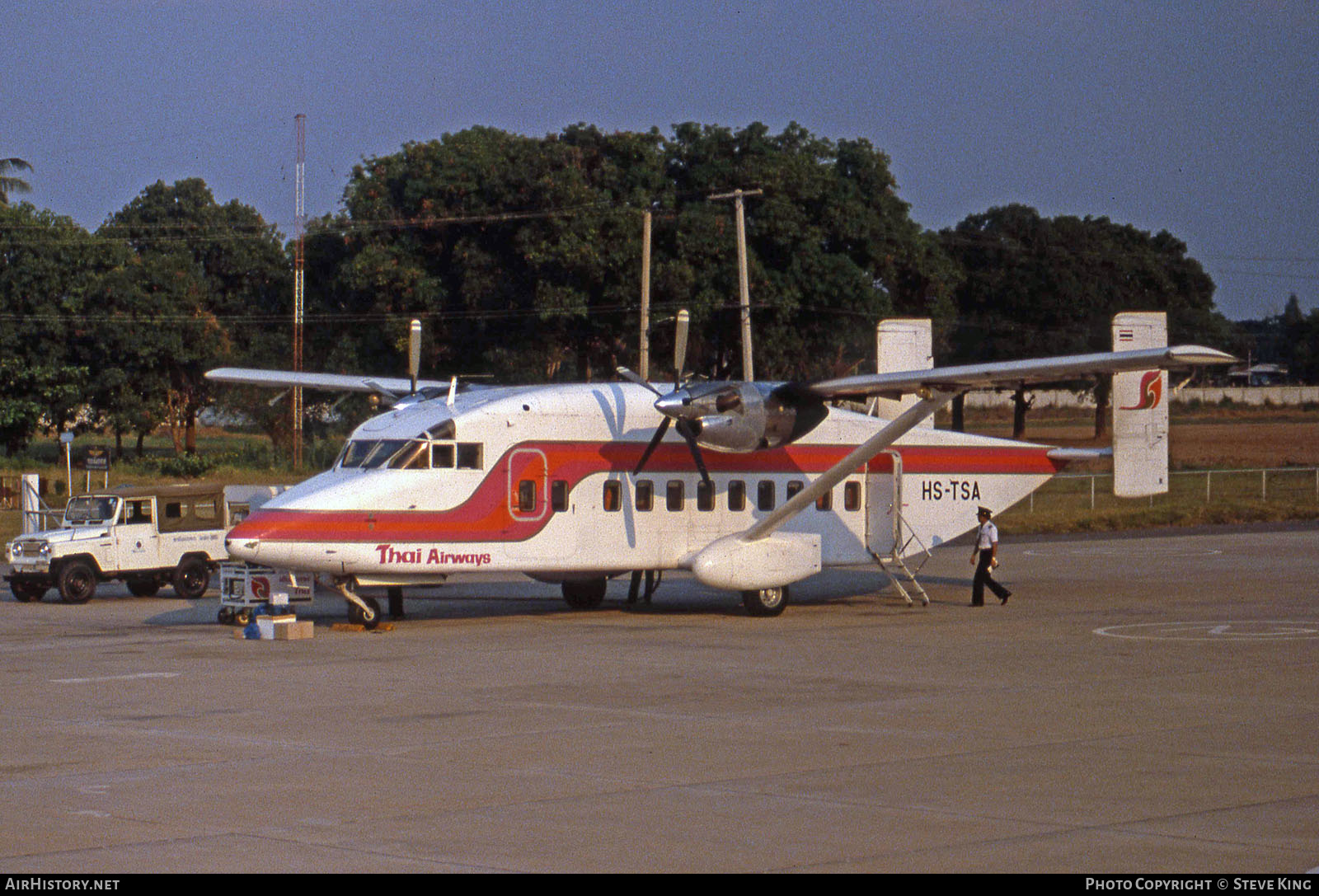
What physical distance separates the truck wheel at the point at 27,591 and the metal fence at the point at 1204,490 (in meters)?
29.1

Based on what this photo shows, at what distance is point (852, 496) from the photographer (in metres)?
25.6

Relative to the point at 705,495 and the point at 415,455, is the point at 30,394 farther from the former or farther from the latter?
the point at 705,495

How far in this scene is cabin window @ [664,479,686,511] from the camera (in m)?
23.9

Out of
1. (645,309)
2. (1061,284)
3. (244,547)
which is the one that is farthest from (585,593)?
(1061,284)

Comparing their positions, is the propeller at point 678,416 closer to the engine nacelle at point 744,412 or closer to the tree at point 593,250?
the engine nacelle at point 744,412

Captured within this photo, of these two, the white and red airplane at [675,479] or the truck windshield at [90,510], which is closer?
the white and red airplane at [675,479]

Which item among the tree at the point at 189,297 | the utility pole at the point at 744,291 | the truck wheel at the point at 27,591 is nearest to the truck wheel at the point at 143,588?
the truck wheel at the point at 27,591

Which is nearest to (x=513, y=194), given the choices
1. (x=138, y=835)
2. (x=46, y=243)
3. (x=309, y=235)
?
(x=309, y=235)

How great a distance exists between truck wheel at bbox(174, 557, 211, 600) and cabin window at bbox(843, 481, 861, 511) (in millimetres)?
11701

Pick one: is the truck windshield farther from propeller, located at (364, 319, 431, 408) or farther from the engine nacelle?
the engine nacelle

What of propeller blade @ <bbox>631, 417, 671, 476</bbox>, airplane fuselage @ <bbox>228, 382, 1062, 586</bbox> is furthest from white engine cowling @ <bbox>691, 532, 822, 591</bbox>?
propeller blade @ <bbox>631, 417, 671, 476</bbox>

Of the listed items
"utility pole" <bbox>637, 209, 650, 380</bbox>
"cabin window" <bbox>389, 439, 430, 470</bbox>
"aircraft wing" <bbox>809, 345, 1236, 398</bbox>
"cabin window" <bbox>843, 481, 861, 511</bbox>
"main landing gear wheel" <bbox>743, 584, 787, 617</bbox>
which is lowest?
"main landing gear wheel" <bbox>743, 584, 787, 617</bbox>

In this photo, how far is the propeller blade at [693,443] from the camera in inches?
909
